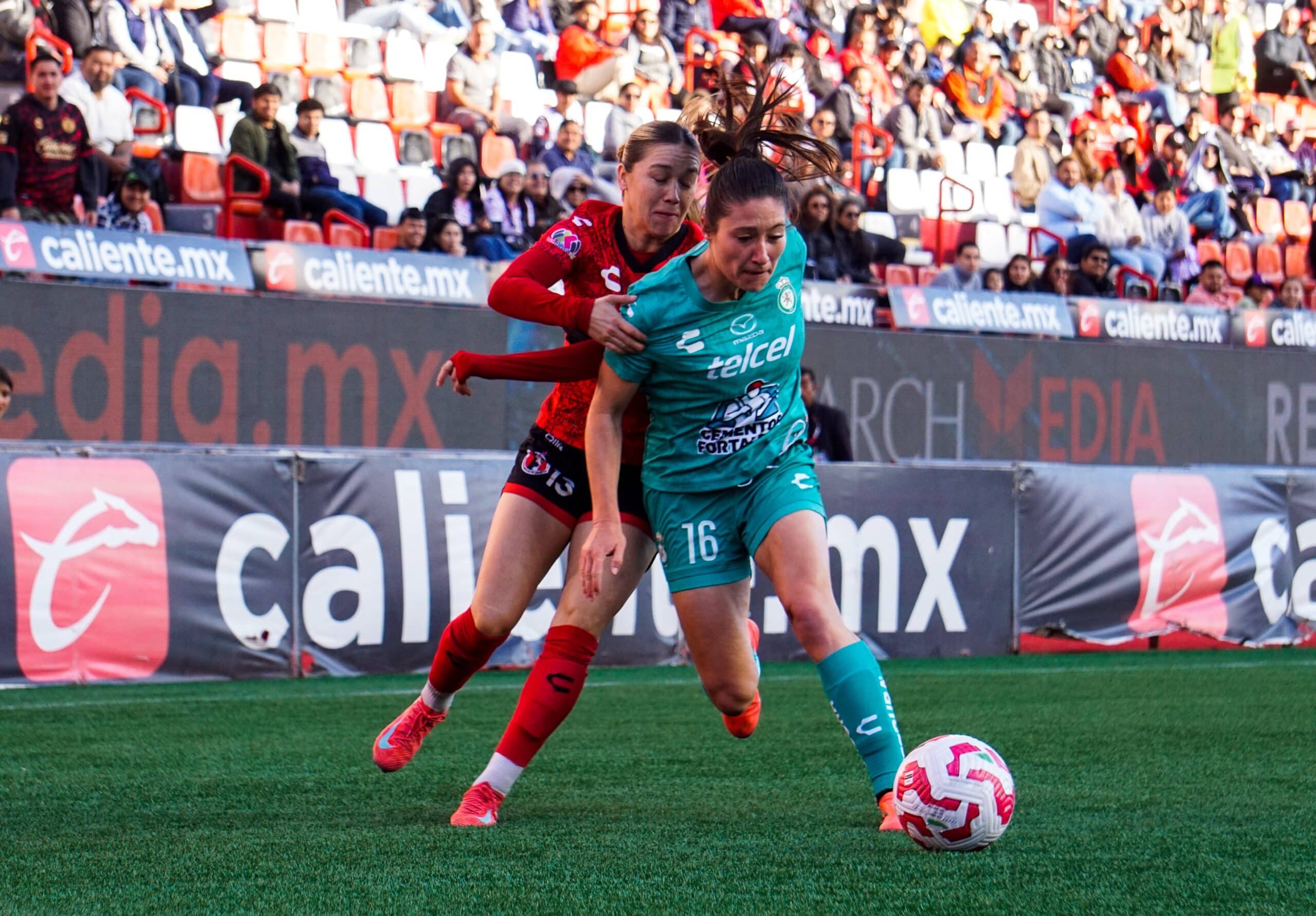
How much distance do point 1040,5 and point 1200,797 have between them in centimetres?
1976

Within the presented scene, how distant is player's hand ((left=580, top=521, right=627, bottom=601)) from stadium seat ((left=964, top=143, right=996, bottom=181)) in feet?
51.5

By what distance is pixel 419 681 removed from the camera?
9.93 m

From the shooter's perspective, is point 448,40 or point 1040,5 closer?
point 448,40

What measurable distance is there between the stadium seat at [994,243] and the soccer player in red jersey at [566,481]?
13047mm

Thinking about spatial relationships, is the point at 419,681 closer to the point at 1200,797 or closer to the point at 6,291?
the point at 6,291

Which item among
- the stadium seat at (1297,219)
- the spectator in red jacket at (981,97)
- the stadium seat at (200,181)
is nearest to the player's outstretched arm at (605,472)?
the stadium seat at (200,181)

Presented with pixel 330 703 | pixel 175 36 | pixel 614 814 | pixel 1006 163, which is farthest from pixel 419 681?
pixel 1006 163

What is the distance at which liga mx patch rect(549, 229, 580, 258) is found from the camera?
16.6 ft

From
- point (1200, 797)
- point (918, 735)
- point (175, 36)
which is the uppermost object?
point (175, 36)

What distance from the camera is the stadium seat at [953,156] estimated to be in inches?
754

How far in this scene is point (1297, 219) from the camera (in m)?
21.6

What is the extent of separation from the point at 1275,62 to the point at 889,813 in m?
22.2

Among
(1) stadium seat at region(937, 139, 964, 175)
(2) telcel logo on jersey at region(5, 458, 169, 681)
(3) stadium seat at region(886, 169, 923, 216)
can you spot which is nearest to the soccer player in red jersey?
(2) telcel logo on jersey at region(5, 458, 169, 681)

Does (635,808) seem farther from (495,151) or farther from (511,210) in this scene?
(495,151)
